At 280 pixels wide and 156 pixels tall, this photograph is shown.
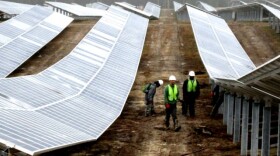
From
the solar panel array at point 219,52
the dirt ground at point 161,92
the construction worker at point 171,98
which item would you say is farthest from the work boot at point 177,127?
the solar panel array at point 219,52

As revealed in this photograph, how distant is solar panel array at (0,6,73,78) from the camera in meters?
27.3

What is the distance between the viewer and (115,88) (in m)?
21.1

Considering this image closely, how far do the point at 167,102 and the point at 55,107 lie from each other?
4.26m

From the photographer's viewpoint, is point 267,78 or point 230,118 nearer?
point 267,78

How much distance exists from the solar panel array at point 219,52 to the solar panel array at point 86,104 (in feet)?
11.3

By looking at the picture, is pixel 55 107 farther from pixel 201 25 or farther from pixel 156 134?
pixel 201 25

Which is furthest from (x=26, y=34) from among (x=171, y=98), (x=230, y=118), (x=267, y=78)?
(x=267, y=78)

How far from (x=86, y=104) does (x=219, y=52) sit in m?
11.2

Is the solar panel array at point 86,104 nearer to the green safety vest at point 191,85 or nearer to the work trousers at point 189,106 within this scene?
the work trousers at point 189,106

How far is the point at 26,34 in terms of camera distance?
3297cm

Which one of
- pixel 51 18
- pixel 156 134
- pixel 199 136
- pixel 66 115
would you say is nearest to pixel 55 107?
pixel 66 115

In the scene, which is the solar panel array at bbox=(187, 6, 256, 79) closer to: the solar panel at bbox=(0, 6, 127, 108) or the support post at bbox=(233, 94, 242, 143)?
the support post at bbox=(233, 94, 242, 143)

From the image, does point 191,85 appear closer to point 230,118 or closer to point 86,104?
point 230,118

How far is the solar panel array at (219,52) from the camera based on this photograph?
74.3 feet
